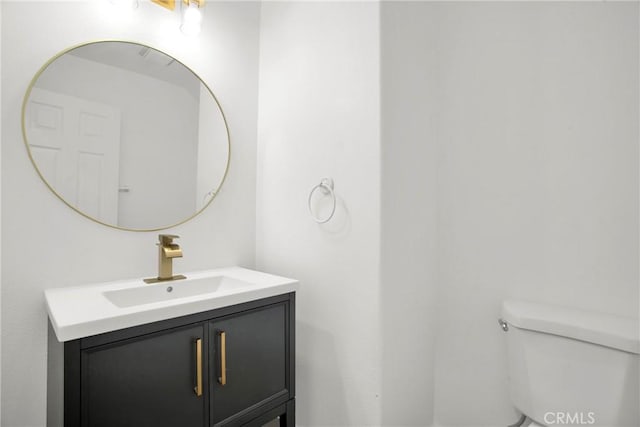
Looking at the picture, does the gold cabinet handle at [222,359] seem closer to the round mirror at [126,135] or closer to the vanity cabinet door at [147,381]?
the vanity cabinet door at [147,381]

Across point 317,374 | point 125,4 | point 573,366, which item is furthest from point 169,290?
point 573,366

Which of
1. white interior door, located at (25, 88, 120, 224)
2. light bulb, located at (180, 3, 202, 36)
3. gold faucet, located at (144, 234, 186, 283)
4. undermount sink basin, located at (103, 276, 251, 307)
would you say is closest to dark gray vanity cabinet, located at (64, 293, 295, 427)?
undermount sink basin, located at (103, 276, 251, 307)

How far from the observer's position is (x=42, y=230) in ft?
3.41

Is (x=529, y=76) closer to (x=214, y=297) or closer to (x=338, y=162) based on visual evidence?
(x=338, y=162)

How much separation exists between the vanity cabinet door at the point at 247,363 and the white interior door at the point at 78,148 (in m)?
0.63

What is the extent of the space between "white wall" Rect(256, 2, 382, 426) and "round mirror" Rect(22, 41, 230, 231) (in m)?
0.32

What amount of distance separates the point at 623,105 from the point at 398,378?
1285mm

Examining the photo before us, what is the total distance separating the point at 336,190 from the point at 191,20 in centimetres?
95

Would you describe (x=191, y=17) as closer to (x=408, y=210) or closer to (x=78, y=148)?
(x=78, y=148)

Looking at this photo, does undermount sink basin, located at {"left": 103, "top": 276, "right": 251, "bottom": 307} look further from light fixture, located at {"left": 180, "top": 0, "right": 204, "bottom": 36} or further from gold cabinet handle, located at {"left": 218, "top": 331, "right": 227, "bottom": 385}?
light fixture, located at {"left": 180, "top": 0, "right": 204, "bottom": 36}

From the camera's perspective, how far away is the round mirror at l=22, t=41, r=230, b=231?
1060 millimetres

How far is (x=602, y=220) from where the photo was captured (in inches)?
44.4

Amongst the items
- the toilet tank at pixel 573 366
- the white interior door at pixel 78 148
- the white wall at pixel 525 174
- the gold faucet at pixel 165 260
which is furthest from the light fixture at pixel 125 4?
the toilet tank at pixel 573 366

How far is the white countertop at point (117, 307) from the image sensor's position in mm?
753
